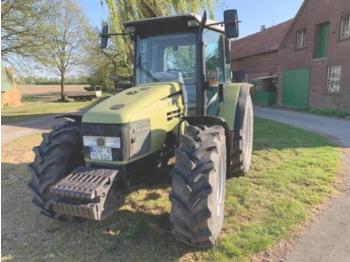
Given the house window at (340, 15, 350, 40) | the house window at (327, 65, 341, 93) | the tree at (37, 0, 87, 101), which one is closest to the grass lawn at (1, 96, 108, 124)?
the tree at (37, 0, 87, 101)

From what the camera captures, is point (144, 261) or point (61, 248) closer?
point (144, 261)

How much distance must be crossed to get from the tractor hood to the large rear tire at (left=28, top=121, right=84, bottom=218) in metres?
0.54

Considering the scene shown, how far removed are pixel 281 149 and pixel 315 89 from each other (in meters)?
14.8

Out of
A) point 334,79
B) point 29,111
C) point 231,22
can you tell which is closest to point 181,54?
point 231,22

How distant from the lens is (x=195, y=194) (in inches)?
131

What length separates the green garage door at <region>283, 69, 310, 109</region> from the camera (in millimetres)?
22281

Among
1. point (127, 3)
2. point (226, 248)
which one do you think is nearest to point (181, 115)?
point (226, 248)

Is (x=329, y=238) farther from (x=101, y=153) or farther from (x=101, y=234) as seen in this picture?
(x=101, y=153)

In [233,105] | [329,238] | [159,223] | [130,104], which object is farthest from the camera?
[233,105]

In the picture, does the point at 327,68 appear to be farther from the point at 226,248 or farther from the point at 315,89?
the point at 226,248

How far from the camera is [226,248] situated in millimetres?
3680

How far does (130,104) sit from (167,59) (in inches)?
50.2

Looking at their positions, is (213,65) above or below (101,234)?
above

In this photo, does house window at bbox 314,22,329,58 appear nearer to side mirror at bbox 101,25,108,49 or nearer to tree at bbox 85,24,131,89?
tree at bbox 85,24,131,89
